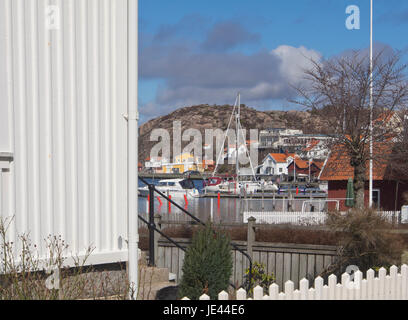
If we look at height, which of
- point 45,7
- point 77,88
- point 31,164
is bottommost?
point 31,164

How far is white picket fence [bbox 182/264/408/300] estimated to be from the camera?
4.77 meters

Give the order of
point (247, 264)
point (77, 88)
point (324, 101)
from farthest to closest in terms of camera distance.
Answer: point (324, 101) < point (247, 264) < point (77, 88)

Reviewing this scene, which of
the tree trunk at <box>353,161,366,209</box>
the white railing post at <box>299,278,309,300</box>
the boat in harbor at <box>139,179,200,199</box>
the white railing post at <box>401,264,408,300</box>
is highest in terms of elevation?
the tree trunk at <box>353,161,366,209</box>

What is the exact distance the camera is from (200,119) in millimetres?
118188

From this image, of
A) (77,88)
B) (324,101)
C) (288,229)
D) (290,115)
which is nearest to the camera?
(77,88)

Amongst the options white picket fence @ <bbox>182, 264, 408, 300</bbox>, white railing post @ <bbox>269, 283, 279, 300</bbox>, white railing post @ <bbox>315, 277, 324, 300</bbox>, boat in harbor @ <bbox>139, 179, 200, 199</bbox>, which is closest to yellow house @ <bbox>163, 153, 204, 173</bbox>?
boat in harbor @ <bbox>139, 179, 200, 199</bbox>

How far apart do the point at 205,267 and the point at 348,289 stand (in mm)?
Result: 1765

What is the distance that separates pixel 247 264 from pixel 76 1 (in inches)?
288

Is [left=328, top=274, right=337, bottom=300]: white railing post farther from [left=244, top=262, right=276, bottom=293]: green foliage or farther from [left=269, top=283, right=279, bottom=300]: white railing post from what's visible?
[left=244, top=262, right=276, bottom=293]: green foliage

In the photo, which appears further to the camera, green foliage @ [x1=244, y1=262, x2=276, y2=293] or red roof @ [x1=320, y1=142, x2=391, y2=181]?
red roof @ [x1=320, y1=142, x2=391, y2=181]

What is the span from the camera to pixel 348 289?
5730 millimetres

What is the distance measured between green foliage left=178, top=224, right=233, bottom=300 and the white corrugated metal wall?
88cm
